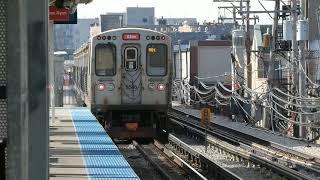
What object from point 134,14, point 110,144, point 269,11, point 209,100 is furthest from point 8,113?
point 134,14

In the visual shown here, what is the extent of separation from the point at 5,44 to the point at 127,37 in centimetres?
1522

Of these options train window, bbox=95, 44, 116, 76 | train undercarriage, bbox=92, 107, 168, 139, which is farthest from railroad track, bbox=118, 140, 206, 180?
train window, bbox=95, 44, 116, 76

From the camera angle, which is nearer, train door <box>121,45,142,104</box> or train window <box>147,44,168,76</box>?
train window <box>147,44,168,76</box>

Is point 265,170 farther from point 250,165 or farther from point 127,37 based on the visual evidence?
point 127,37

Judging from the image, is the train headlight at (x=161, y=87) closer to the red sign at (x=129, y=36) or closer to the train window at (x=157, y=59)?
the train window at (x=157, y=59)

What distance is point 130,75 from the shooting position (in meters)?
17.7

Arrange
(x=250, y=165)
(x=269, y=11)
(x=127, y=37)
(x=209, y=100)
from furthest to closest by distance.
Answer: (x=209, y=100), (x=269, y=11), (x=127, y=37), (x=250, y=165)

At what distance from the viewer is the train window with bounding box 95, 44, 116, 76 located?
17438mm

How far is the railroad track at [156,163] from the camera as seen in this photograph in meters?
13.6

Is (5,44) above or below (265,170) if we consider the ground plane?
above

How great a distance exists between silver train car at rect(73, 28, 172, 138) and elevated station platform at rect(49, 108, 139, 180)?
97.6 inches

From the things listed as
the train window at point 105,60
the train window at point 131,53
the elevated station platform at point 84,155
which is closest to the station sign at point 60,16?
the elevated station platform at point 84,155

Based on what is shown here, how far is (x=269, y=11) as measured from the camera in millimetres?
26688

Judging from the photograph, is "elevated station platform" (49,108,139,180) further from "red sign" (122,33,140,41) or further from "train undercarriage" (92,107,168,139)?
"red sign" (122,33,140,41)
